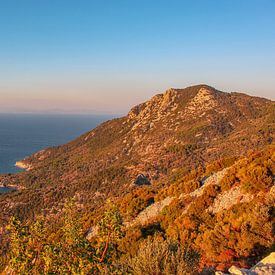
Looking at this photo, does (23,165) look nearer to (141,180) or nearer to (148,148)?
(148,148)

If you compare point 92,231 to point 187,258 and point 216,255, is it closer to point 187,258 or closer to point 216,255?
point 216,255

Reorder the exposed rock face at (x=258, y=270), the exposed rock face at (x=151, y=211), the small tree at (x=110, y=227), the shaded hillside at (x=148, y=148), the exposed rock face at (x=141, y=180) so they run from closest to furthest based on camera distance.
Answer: the exposed rock face at (x=258, y=270)
the small tree at (x=110, y=227)
the exposed rock face at (x=151, y=211)
the exposed rock face at (x=141, y=180)
the shaded hillside at (x=148, y=148)

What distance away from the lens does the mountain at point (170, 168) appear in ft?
71.6

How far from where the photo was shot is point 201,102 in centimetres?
15950

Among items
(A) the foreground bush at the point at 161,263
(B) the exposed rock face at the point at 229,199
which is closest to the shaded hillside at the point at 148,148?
(B) the exposed rock face at the point at 229,199

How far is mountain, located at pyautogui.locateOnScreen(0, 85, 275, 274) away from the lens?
21812 millimetres

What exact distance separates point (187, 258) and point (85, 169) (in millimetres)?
122752

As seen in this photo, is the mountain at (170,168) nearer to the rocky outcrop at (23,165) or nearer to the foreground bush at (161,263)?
the rocky outcrop at (23,165)

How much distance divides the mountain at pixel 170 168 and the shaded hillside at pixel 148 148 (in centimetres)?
38

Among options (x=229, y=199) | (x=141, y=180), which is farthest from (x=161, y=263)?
(x=141, y=180)

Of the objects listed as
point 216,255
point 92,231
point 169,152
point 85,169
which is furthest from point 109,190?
point 216,255

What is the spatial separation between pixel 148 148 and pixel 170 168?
111 feet

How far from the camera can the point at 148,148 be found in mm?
126688

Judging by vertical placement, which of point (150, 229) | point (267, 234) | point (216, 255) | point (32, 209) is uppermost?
point (267, 234)
